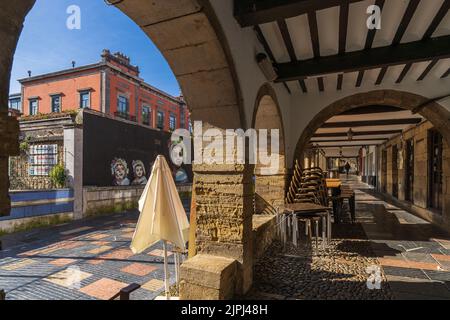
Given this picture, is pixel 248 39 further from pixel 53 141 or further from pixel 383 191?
pixel 383 191

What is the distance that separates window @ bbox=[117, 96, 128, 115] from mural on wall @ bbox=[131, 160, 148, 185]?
15.3 feet

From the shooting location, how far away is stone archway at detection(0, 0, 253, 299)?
218 cm

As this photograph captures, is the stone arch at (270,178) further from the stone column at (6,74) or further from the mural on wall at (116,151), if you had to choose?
the mural on wall at (116,151)

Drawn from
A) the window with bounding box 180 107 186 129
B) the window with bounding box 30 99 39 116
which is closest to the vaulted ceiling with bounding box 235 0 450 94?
the window with bounding box 30 99 39 116

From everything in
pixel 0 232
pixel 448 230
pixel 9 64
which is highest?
pixel 9 64

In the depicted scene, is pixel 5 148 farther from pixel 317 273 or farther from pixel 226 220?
pixel 317 273

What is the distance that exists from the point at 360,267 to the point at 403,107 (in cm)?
376

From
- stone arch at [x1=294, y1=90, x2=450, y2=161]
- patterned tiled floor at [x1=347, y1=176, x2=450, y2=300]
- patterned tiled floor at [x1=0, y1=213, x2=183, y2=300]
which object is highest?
stone arch at [x1=294, y1=90, x2=450, y2=161]

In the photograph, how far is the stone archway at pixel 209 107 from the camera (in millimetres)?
2184

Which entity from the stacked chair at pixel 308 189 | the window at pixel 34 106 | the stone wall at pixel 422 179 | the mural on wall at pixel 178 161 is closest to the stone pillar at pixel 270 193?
the stacked chair at pixel 308 189

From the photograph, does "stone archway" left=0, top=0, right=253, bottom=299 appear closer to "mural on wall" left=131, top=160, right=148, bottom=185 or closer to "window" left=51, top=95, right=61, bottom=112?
"mural on wall" left=131, top=160, right=148, bottom=185
